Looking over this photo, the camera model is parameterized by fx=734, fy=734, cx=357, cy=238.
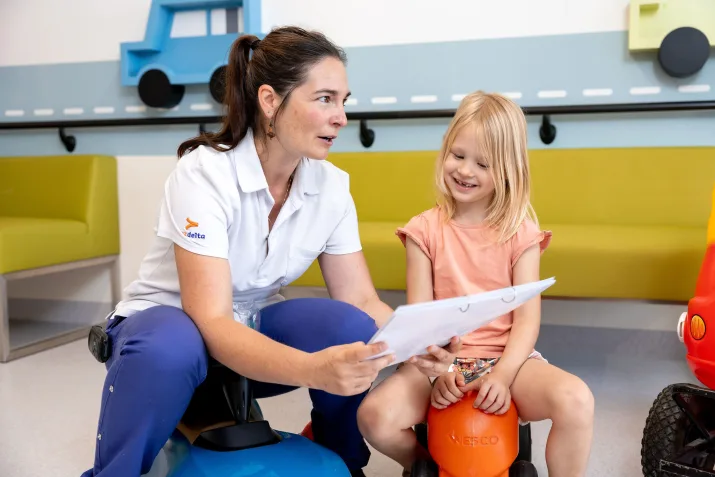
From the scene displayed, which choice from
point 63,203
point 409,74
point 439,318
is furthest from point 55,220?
point 439,318

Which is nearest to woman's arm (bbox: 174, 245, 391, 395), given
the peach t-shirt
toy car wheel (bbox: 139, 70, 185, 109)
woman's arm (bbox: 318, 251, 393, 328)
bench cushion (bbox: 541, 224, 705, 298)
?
woman's arm (bbox: 318, 251, 393, 328)

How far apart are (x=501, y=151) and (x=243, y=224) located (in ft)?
1.68

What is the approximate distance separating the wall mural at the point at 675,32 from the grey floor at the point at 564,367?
32.7 inches

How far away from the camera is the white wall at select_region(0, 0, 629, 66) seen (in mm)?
2535

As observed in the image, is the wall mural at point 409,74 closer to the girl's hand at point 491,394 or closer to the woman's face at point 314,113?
the woman's face at point 314,113

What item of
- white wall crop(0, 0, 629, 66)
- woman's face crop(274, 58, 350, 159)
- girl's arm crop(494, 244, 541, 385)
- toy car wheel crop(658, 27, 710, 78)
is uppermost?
white wall crop(0, 0, 629, 66)

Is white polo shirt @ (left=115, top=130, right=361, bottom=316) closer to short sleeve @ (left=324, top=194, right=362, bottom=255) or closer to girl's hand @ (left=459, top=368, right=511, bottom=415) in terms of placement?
short sleeve @ (left=324, top=194, right=362, bottom=255)

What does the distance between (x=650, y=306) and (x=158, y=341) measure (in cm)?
195

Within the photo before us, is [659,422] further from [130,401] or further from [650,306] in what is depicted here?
[650,306]

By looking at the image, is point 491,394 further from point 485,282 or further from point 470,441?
point 485,282

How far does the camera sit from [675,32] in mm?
2336

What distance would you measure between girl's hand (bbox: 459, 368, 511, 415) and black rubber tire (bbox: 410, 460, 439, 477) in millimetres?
148

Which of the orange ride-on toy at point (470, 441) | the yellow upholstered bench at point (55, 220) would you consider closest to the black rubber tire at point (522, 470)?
the orange ride-on toy at point (470, 441)

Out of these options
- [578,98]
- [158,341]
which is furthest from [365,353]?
[578,98]
